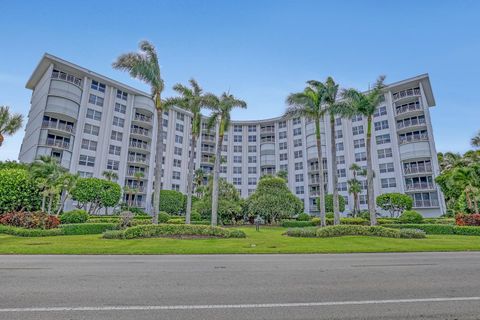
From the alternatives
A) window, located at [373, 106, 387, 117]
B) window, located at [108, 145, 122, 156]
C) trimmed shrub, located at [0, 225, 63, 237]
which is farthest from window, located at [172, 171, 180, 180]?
window, located at [373, 106, 387, 117]

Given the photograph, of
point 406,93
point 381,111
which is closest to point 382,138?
point 381,111

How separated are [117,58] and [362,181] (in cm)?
5169

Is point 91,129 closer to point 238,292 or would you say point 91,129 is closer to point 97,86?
point 97,86

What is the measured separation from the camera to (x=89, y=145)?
52.7 m

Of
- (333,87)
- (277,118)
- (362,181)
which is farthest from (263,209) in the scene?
(277,118)

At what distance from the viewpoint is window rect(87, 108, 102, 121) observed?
53406 millimetres

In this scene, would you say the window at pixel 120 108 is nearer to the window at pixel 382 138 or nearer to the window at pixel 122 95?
the window at pixel 122 95

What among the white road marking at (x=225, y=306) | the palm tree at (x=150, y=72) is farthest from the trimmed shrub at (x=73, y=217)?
the white road marking at (x=225, y=306)

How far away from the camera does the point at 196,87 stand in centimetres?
3097

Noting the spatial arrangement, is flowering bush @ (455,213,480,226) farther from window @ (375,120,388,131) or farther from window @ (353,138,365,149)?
window @ (353,138,365,149)

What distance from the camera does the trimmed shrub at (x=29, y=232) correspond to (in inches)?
922

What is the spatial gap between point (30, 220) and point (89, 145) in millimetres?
29741

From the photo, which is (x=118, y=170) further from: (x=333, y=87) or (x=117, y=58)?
(x=333, y=87)

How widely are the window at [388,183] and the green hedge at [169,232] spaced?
42140mm
